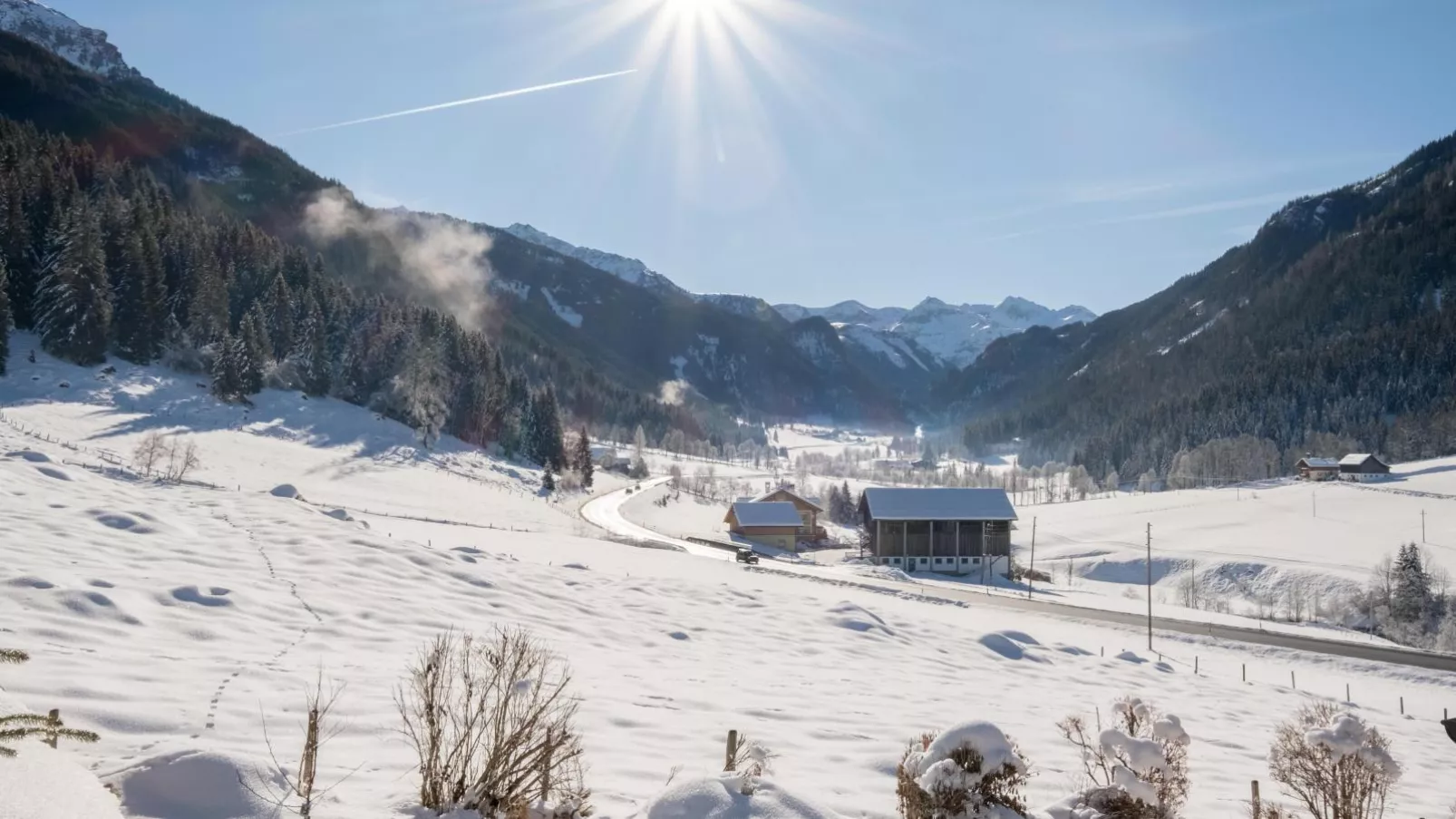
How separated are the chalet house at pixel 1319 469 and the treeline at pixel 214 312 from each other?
122860mm

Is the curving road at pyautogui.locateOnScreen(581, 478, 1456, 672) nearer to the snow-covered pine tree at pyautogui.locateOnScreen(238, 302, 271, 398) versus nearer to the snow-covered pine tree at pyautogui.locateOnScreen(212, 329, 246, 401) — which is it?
the snow-covered pine tree at pyautogui.locateOnScreen(212, 329, 246, 401)

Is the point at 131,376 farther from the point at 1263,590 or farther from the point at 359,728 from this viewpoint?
the point at 1263,590

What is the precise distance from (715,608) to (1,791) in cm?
2283

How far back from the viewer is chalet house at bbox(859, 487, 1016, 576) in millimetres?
69562

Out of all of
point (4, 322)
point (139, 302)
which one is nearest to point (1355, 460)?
point (139, 302)

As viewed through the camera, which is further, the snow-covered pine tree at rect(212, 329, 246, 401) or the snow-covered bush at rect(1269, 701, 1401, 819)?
the snow-covered pine tree at rect(212, 329, 246, 401)

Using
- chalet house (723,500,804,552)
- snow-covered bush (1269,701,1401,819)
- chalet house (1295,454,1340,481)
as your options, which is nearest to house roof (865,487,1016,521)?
chalet house (723,500,804,552)

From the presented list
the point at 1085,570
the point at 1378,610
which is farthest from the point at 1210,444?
the point at 1378,610

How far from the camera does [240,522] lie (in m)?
22.7

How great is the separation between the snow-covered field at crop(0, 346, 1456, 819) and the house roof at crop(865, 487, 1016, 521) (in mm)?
29945

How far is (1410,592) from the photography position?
57.2 m

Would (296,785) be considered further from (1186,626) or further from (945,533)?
(945,533)

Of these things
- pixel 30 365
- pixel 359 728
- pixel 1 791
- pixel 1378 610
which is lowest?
pixel 1378 610

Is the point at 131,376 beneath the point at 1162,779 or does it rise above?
above
